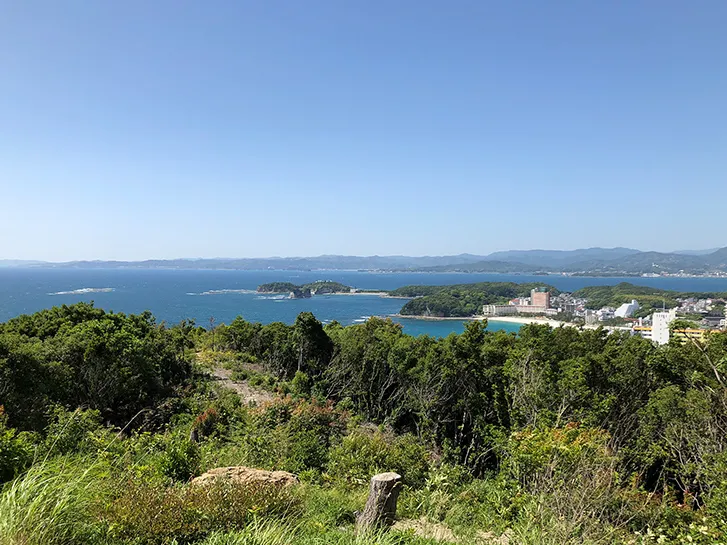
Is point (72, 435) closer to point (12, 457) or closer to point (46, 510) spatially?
point (12, 457)

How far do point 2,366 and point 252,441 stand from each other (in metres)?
5.84

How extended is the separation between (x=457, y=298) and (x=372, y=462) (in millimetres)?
67774

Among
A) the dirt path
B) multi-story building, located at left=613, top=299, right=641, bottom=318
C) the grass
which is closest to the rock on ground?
the grass

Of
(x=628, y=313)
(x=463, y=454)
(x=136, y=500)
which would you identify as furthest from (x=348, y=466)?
(x=628, y=313)

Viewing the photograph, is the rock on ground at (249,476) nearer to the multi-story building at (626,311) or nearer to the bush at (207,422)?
the bush at (207,422)

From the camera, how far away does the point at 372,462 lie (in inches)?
256

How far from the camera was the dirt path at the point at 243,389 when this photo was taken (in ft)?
40.3

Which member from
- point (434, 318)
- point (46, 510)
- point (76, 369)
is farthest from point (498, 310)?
point (46, 510)

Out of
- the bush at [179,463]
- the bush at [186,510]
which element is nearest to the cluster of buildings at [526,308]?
the bush at [179,463]

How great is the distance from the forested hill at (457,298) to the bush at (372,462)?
56696mm

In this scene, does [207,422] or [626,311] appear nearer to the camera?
[207,422]

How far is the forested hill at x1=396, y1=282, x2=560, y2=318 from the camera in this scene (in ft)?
212

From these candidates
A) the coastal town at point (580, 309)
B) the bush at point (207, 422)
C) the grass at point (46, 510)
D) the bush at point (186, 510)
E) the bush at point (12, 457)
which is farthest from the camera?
the coastal town at point (580, 309)

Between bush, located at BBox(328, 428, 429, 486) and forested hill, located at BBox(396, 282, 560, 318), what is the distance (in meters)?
56.7
